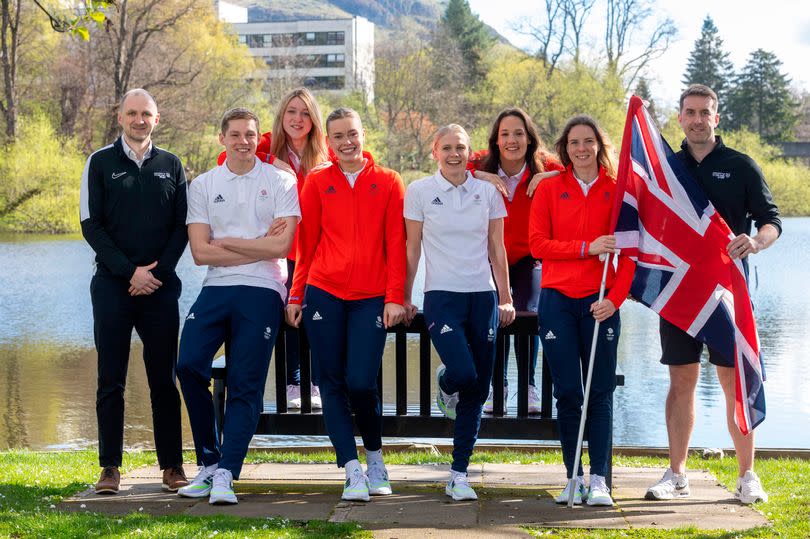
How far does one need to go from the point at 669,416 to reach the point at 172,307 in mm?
2876

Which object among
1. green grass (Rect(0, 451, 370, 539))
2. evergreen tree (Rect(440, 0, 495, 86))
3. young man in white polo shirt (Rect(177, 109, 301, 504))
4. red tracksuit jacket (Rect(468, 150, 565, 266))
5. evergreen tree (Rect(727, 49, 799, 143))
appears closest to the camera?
green grass (Rect(0, 451, 370, 539))

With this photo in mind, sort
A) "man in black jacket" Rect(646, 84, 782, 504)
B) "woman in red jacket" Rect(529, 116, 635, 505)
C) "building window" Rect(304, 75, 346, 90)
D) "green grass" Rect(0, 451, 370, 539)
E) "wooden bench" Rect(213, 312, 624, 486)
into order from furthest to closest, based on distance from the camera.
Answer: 1. "building window" Rect(304, 75, 346, 90)
2. "wooden bench" Rect(213, 312, 624, 486)
3. "man in black jacket" Rect(646, 84, 782, 504)
4. "woman in red jacket" Rect(529, 116, 635, 505)
5. "green grass" Rect(0, 451, 370, 539)

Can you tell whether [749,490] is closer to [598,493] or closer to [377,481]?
[598,493]

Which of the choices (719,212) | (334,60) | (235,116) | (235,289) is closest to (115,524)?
(235,289)

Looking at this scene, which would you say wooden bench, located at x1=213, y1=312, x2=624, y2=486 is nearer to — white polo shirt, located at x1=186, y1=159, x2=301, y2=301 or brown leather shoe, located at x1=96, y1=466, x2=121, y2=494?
white polo shirt, located at x1=186, y1=159, x2=301, y2=301

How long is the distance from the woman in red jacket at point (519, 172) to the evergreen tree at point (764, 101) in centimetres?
7396

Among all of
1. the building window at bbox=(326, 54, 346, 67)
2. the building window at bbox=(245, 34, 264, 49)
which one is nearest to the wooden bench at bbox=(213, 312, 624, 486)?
the building window at bbox=(326, 54, 346, 67)

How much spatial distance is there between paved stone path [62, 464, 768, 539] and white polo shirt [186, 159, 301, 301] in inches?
44.8

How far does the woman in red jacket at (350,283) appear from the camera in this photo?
218 inches

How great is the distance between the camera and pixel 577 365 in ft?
18.0

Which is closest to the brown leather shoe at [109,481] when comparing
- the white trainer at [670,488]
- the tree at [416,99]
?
the white trainer at [670,488]

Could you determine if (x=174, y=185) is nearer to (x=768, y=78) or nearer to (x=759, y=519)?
(x=759, y=519)

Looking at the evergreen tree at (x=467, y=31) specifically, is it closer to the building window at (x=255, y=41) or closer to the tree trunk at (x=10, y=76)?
the tree trunk at (x=10, y=76)

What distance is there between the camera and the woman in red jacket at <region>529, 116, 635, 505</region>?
5.46 m
